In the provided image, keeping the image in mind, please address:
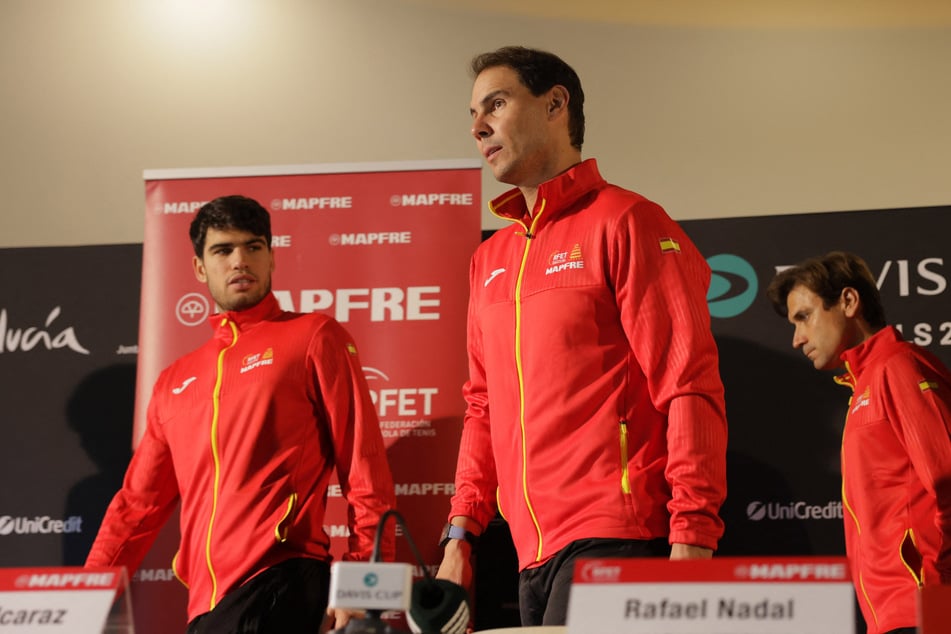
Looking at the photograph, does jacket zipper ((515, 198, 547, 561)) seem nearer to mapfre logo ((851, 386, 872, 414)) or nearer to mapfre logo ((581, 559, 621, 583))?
mapfre logo ((581, 559, 621, 583))

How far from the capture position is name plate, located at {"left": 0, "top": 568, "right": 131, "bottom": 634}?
1.28 m

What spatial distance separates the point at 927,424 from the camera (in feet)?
9.76

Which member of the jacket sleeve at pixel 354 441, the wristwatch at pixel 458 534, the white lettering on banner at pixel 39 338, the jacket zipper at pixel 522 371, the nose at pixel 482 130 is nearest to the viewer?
the jacket zipper at pixel 522 371

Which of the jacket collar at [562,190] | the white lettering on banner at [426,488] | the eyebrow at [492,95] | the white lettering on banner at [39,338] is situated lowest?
the white lettering on banner at [426,488]

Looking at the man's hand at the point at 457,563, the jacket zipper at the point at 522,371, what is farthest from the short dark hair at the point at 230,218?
the man's hand at the point at 457,563

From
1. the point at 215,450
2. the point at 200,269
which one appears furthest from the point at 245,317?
the point at 215,450

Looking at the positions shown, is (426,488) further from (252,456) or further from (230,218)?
(230,218)

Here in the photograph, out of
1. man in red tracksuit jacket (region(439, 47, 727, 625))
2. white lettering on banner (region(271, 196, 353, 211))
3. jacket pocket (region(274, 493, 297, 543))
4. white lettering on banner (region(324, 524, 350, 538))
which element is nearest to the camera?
man in red tracksuit jacket (region(439, 47, 727, 625))

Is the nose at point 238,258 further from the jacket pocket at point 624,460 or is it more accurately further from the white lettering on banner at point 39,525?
the jacket pocket at point 624,460

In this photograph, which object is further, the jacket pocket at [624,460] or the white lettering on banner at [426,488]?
the white lettering on banner at [426,488]

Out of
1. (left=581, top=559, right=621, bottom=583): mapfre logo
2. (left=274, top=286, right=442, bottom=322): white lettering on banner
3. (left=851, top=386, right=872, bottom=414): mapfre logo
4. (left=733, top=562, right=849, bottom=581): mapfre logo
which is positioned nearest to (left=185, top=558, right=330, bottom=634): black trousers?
(left=274, top=286, right=442, bottom=322): white lettering on banner

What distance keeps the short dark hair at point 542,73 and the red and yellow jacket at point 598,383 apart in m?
0.20

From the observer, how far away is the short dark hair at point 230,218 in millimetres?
3508

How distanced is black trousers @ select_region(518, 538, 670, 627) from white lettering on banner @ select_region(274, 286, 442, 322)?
1479 mm
